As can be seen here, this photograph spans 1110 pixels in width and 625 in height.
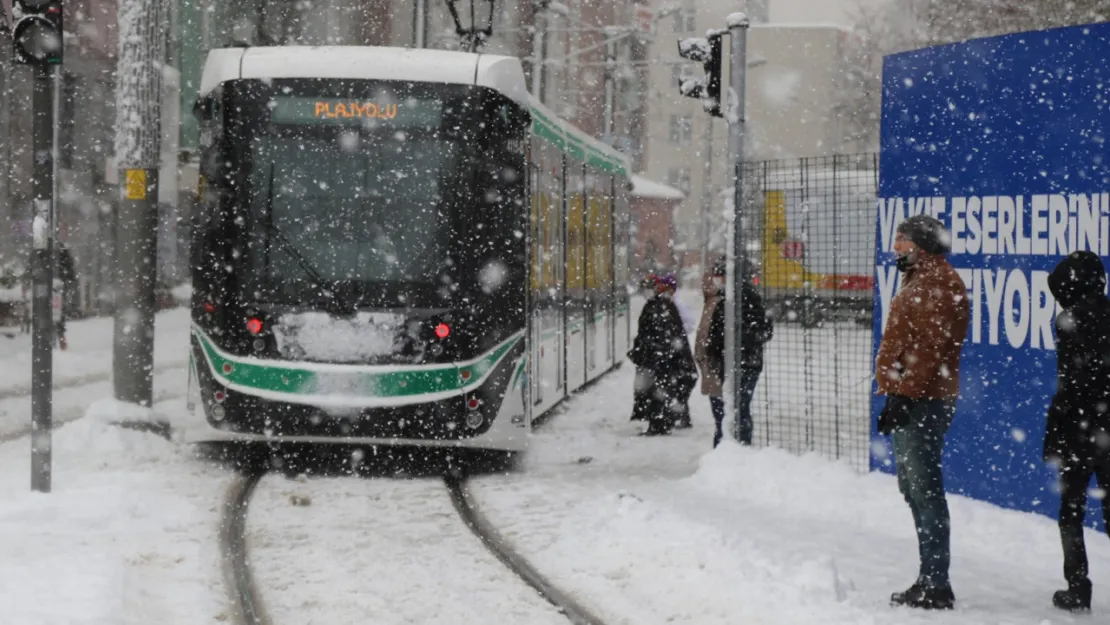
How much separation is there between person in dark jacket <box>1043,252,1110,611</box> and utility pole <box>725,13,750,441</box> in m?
5.00

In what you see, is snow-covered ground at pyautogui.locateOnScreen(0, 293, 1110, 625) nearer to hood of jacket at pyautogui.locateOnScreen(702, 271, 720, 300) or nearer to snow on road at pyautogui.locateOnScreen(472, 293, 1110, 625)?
snow on road at pyautogui.locateOnScreen(472, 293, 1110, 625)

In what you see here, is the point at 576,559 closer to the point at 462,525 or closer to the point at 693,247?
the point at 462,525

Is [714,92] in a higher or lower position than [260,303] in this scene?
higher

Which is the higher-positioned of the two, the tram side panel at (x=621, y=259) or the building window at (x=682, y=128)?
the building window at (x=682, y=128)

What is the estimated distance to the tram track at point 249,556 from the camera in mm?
7229

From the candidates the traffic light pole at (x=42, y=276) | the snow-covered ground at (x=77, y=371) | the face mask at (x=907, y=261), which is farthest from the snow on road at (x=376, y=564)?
the snow-covered ground at (x=77, y=371)

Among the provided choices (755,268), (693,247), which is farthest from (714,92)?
(693,247)

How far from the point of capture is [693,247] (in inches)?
3258

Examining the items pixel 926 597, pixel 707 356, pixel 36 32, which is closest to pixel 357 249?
pixel 36 32

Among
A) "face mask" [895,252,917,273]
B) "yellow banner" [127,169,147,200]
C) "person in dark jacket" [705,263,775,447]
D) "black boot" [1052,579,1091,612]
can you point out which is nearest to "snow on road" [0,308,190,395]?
"yellow banner" [127,169,147,200]

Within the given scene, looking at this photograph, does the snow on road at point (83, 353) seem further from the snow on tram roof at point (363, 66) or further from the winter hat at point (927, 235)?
the winter hat at point (927, 235)

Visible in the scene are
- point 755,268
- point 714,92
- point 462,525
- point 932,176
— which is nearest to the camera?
point 462,525

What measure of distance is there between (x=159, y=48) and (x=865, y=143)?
55.3 m

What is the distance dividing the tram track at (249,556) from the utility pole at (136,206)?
1.94 m
